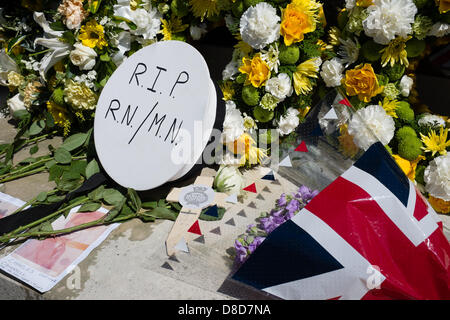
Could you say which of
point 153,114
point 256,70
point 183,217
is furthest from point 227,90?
point 183,217

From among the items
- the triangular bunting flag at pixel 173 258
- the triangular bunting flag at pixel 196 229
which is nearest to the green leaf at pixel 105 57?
the triangular bunting flag at pixel 196 229

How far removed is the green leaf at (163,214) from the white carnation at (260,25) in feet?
2.89

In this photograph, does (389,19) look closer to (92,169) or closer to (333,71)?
(333,71)

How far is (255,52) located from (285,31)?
0.20 meters

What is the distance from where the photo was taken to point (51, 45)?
210 centimetres

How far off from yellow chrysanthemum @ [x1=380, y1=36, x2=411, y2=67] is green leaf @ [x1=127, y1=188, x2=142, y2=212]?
1269mm

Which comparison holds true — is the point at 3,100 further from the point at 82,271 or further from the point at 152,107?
the point at 82,271

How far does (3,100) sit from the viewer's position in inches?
121

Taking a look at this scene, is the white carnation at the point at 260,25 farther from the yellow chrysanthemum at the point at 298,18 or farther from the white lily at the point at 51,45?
the white lily at the point at 51,45

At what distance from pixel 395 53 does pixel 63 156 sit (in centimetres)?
177

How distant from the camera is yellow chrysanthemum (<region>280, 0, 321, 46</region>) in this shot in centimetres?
165

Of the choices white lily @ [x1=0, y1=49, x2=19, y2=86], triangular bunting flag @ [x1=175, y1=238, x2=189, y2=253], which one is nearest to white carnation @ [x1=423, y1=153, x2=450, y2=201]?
triangular bunting flag @ [x1=175, y1=238, x2=189, y2=253]

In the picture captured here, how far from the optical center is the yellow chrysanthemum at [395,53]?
157cm

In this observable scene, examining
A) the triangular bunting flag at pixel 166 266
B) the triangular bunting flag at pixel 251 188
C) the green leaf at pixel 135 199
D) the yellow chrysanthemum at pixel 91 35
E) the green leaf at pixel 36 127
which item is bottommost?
the green leaf at pixel 36 127
